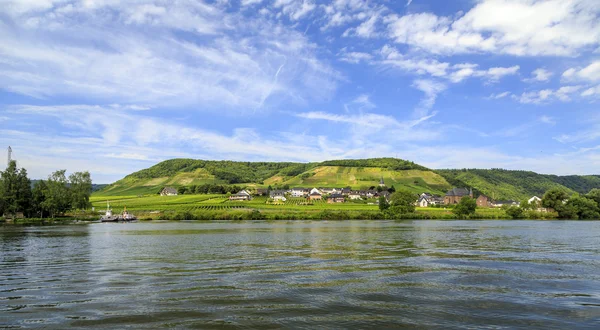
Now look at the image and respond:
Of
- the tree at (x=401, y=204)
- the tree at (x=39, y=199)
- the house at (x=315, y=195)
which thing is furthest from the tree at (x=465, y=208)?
the tree at (x=39, y=199)

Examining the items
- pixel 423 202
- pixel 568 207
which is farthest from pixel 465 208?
pixel 423 202

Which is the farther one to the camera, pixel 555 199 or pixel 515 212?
pixel 515 212

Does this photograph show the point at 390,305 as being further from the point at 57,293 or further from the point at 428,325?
the point at 57,293

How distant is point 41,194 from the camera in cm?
10262

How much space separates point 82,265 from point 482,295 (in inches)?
866

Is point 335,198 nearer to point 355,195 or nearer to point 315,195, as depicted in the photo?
point 315,195

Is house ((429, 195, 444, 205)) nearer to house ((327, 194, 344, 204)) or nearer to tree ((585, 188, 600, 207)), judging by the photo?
house ((327, 194, 344, 204))

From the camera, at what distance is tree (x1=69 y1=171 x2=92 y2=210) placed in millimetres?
104688

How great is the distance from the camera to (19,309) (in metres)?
13.3

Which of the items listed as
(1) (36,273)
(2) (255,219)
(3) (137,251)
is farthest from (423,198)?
(1) (36,273)

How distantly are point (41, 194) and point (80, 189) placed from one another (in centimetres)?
896

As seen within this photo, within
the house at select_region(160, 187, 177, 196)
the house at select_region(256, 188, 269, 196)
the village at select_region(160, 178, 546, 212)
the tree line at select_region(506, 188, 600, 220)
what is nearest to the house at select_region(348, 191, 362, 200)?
the village at select_region(160, 178, 546, 212)

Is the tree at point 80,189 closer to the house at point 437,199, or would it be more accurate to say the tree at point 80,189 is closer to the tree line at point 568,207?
the tree line at point 568,207

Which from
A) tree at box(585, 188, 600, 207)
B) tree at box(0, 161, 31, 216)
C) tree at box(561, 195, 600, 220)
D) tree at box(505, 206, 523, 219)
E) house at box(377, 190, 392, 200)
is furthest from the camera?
house at box(377, 190, 392, 200)
